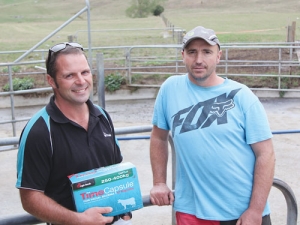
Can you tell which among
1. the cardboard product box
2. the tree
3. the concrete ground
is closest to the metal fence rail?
the cardboard product box

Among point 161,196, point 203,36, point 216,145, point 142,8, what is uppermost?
point 142,8

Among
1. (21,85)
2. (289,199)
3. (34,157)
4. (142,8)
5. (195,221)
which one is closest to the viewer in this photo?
(34,157)

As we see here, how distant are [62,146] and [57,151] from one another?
0.03 m

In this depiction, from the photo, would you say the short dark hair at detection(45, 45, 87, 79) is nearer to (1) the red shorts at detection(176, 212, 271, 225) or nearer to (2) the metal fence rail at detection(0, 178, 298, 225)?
(2) the metal fence rail at detection(0, 178, 298, 225)

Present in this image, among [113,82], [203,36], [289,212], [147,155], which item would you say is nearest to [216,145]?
[203,36]

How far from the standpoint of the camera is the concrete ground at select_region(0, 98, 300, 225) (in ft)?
15.3

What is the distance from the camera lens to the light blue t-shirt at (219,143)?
219 centimetres

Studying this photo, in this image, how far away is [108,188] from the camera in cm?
200

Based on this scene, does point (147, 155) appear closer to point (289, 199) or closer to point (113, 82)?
point (289, 199)

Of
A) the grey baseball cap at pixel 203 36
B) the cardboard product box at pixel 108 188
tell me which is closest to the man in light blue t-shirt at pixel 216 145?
the grey baseball cap at pixel 203 36

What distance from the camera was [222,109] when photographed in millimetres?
2215

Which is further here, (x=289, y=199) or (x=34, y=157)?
(x=289, y=199)

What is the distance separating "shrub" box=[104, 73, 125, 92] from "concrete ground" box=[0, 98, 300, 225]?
1.24 feet

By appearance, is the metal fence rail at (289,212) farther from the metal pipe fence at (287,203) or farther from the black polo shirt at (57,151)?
the black polo shirt at (57,151)
